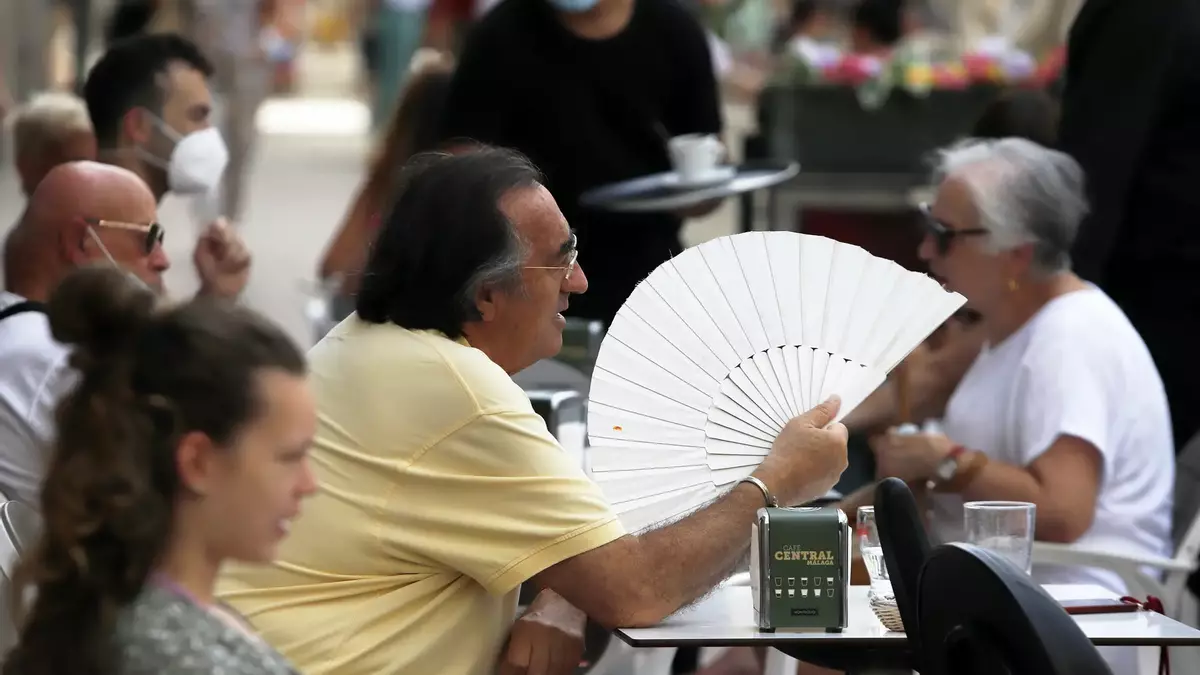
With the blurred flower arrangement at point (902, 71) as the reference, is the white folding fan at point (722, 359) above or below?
below

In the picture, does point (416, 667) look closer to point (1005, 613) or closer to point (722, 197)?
point (1005, 613)

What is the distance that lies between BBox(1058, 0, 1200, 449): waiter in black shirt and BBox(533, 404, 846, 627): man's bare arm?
1622mm

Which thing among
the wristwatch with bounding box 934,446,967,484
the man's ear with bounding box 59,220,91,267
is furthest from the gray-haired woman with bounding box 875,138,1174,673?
the man's ear with bounding box 59,220,91,267

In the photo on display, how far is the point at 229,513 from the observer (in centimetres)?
168

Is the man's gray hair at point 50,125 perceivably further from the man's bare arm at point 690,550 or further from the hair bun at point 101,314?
the hair bun at point 101,314

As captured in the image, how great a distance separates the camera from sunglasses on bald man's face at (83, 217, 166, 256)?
11.3 ft

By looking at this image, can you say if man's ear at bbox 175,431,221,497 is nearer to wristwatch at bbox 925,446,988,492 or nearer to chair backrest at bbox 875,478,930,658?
chair backrest at bbox 875,478,930,658

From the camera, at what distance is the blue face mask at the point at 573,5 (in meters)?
4.72

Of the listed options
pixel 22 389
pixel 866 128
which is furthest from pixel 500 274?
pixel 866 128

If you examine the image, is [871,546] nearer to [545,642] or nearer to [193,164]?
[545,642]

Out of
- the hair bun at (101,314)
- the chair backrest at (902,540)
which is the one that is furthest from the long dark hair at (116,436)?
the chair backrest at (902,540)

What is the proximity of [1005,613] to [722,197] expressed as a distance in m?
3.07

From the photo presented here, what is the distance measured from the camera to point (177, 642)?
162 cm

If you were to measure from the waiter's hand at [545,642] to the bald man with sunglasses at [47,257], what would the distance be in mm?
1020
